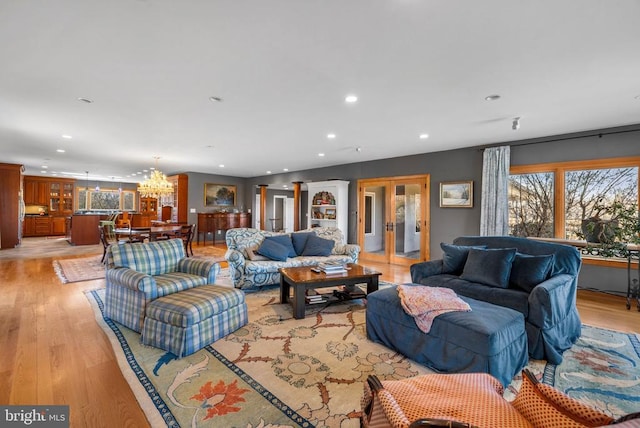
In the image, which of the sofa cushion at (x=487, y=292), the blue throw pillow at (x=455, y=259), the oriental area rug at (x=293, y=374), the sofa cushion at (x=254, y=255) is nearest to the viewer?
the oriental area rug at (x=293, y=374)

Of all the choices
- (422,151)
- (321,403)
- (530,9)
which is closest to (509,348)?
(321,403)

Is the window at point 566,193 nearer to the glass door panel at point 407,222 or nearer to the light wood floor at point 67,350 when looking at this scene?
the light wood floor at point 67,350

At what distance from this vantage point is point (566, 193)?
4754 mm

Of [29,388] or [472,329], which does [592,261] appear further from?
[29,388]

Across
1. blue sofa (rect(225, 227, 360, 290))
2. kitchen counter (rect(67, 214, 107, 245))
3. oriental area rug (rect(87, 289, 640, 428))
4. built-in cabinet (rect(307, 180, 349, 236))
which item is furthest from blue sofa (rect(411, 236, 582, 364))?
kitchen counter (rect(67, 214, 107, 245))

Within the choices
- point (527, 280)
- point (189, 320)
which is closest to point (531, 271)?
point (527, 280)

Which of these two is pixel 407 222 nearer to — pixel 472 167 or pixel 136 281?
pixel 472 167

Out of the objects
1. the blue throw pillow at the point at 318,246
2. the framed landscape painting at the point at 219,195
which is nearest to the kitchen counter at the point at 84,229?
the framed landscape painting at the point at 219,195

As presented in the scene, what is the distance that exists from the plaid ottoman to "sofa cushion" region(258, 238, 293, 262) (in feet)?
5.24

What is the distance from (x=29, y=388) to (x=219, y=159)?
19.7ft

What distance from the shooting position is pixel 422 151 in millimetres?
6168

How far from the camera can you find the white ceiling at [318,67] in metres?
1.89

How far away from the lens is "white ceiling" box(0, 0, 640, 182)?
1.89m

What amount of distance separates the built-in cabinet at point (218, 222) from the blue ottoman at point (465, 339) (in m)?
8.41
